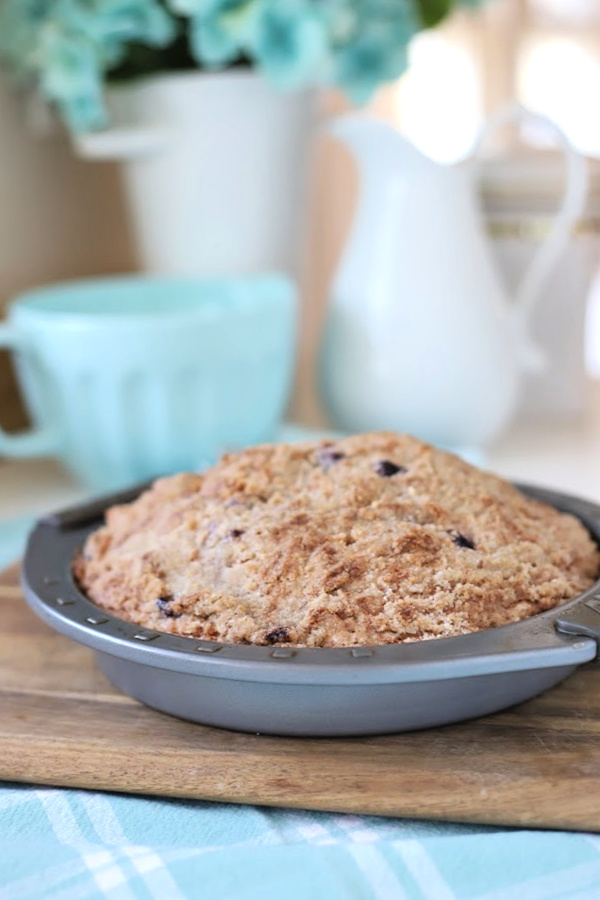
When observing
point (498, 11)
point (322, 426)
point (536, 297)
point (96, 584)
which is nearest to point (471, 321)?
point (536, 297)

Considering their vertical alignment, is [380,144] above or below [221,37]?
below

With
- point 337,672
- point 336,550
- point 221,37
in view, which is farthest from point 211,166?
point 337,672

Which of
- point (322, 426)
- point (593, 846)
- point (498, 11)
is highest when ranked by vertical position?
point (498, 11)

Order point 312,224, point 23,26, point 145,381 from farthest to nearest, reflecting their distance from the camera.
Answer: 1. point 312,224
2. point 23,26
3. point 145,381

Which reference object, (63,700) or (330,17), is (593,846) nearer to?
(63,700)

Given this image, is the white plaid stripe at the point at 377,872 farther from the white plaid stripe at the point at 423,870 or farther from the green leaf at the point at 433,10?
the green leaf at the point at 433,10

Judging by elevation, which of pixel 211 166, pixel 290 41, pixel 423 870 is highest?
pixel 290 41

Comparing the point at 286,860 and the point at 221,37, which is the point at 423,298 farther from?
the point at 286,860
